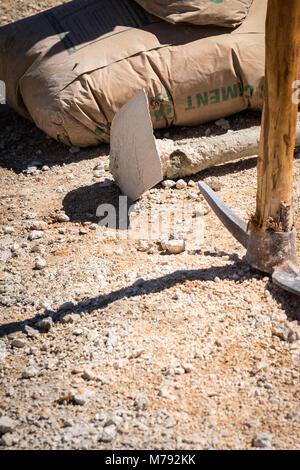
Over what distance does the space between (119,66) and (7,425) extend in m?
2.76

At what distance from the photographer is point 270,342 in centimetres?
209

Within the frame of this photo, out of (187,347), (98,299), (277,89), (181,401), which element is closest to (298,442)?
(181,401)

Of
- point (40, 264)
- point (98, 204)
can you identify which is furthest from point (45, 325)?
point (98, 204)

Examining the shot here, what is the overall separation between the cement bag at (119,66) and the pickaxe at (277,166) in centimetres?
157

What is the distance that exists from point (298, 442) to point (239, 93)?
2880 mm

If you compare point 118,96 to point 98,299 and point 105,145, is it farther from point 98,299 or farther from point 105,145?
point 98,299

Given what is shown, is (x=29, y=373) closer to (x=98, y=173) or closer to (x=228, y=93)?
(x=98, y=173)

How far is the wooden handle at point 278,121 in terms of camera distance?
75.8 inches

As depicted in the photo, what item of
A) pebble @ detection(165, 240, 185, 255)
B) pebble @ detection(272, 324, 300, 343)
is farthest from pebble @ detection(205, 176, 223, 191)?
pebble @ detection(272, 324, 300, 343)
